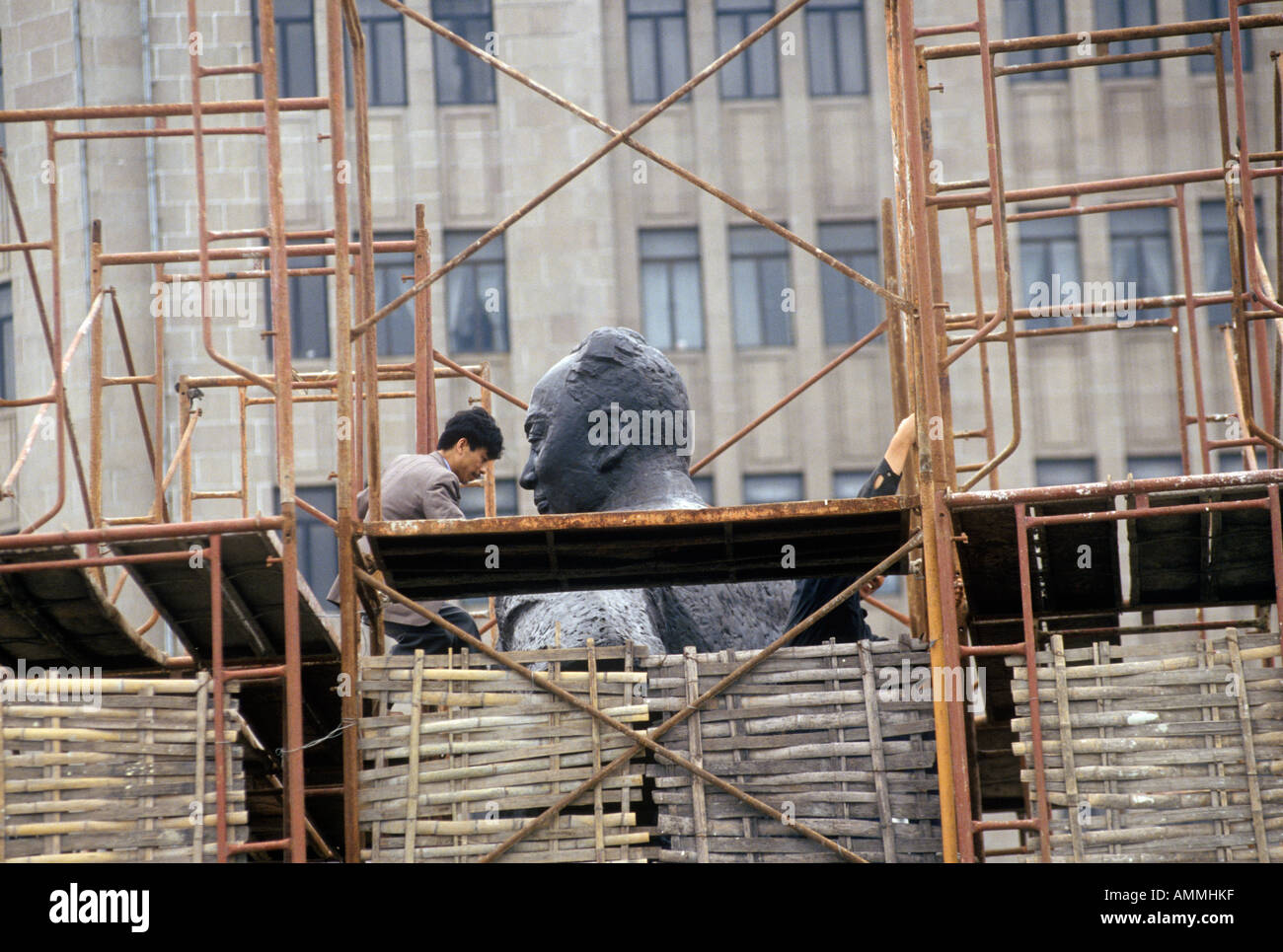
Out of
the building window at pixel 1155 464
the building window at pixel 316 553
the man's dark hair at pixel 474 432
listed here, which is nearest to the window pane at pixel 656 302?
the building window at pixel 316 553

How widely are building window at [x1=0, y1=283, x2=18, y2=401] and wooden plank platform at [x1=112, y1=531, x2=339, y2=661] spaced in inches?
853

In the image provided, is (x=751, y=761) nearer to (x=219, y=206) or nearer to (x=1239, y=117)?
(x=1239, y=117)

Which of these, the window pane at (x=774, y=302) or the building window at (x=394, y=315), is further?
the window pane at (x=774, y=302)

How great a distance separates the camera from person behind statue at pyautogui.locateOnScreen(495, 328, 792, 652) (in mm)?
12852

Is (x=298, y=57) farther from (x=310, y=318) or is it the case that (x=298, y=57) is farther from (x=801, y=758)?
(x=801, y=758)

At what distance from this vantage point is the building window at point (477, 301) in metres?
32.4

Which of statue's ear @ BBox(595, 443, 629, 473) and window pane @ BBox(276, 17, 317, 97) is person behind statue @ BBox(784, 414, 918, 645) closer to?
statue's ear @ BBox(595, 443, 629, 473)

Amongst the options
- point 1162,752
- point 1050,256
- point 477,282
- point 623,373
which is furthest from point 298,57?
point 1162,752

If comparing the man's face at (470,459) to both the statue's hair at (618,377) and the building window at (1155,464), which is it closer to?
the statue's hair at (618,377)

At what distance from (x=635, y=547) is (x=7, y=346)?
23.9 metres

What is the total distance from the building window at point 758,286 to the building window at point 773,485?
6.73 feet

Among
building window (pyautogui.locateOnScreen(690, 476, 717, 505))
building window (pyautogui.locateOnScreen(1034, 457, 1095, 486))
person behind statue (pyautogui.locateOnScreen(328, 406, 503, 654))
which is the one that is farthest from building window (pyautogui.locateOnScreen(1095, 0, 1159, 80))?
person behind statue (pyautogui.locateOnScreen(328, 406, 503, 654))

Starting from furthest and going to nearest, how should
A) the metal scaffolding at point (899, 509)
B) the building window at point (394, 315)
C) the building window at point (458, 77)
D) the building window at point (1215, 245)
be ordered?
1. the building window at point (1215, 245)
2. the building window at point (458, 77)
3. the building window at point (394, 315)
4. the metal scaffolding at point (899, 509)
